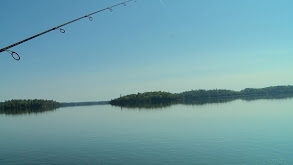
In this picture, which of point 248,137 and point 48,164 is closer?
point 48,164

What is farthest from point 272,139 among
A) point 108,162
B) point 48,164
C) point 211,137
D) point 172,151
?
point 48,164

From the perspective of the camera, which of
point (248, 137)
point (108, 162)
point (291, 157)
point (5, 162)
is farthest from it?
point (248, 137)

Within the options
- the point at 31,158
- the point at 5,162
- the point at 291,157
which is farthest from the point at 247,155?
the point at 5,162

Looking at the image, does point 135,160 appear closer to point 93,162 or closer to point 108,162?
point 108,162

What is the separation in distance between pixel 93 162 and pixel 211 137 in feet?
56.0

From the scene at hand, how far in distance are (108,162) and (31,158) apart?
9546 mm

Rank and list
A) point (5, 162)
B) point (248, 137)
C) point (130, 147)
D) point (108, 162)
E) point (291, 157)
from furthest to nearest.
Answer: point (248, 137)
point (130, 147)
point (5, 162)
point (108, 162)
point (291, 157)

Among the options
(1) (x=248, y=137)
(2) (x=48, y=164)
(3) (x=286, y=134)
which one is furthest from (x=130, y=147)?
(3) (x=286, y=134)

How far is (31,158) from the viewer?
87.1 feet

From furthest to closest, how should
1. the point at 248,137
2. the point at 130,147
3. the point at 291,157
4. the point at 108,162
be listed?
1. the point at 248,137
2. the point at 130,147
3. the point at 108,162
4. the point at 291,157

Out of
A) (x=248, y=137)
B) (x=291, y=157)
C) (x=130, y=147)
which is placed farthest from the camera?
(x=248, y=137)

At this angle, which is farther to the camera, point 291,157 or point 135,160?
point 135,160

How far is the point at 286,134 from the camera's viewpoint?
107 ft

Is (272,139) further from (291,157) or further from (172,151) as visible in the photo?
(172,151)
